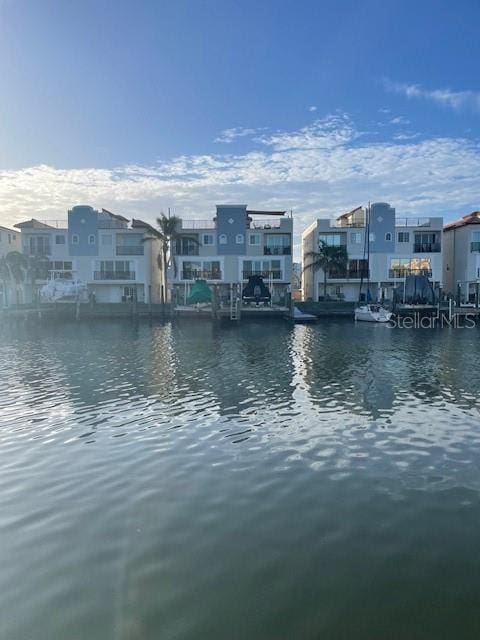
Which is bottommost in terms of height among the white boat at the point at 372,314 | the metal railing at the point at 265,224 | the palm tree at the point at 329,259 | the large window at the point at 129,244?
the white boat at the point at 372,314

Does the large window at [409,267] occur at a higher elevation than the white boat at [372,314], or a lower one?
higher

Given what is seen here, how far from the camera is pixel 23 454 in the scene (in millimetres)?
11289

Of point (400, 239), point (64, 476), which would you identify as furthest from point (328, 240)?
point (64, 476)

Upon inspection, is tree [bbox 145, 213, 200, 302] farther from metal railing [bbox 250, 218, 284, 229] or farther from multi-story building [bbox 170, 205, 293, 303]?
metal railing [bbox 250, 218, 284, 229]

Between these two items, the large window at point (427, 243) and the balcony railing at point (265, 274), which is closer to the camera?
the large window at point (427, 243)

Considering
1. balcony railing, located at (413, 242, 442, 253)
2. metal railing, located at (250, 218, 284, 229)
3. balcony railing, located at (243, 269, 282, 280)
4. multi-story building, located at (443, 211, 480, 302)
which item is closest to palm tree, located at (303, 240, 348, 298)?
balcony railing, located at (243, 269, 282, 280)

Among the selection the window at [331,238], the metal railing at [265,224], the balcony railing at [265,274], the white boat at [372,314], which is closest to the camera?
the white boat at [372,314]

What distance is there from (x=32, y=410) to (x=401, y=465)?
10752 millimetres

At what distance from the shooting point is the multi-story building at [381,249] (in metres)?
64.3

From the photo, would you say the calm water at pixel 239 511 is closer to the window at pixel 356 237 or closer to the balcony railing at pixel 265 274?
the balcony railing at pixel 265 274

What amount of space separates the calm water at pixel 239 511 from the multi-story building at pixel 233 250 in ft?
153

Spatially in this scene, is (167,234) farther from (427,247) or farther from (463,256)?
(463,256)

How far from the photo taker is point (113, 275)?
6738cm

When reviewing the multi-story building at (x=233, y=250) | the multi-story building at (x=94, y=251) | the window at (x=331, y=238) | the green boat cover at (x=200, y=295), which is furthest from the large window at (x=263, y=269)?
the multi-story building at (x=94, y=251)
